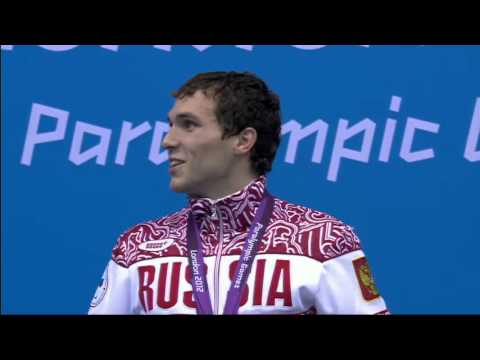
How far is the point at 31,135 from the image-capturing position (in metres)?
3.63

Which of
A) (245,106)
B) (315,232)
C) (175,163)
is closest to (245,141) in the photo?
(245,106)

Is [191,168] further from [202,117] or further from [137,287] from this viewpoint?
[137,287]

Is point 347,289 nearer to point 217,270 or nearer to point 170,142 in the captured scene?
point 217,270

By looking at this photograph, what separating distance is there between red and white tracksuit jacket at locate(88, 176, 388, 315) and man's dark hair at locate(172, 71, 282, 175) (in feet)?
0.33

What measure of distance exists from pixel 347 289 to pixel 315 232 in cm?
17

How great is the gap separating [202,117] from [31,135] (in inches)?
52.3

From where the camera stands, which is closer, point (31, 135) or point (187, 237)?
point (187, 237)

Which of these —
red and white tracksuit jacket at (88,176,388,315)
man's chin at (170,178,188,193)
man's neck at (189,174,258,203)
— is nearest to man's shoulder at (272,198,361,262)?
red and white tracksuit jacket at (88,176,388,315)

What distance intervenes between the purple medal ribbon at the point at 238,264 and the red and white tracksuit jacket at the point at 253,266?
0.05ft

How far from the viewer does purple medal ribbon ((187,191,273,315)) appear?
2.38 metres

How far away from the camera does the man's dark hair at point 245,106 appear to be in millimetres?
2539

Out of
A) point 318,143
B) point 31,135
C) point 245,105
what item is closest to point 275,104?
point 245,105

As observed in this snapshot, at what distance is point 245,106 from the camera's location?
2574 mm

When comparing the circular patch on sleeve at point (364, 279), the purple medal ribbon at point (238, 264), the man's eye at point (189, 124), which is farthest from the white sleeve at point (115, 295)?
the circular patch on sleeve at point (364, 279)
